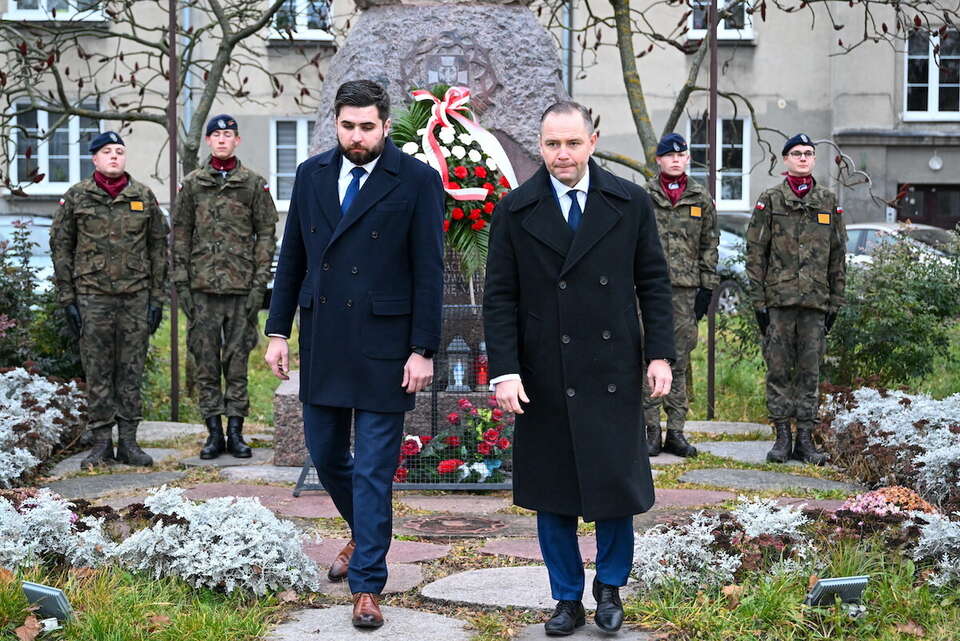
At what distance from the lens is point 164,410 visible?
1103 centimetres

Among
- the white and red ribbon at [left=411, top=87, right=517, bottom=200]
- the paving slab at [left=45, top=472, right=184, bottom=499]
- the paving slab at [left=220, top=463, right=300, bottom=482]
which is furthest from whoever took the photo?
the paving slab at [left=220, top=463, right=300, bottom=482]

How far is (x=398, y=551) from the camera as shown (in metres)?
5.80

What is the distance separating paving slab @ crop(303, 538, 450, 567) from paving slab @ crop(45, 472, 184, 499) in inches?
73.4

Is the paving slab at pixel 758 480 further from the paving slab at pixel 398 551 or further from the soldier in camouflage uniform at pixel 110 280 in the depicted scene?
the soldier in camouflage uniform at pixel 110 280

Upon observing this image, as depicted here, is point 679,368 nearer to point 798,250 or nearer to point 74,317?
point 798,250

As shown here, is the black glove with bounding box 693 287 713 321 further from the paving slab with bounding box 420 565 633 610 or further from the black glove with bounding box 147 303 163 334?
the paving slab with bounding box 420 565 633 610

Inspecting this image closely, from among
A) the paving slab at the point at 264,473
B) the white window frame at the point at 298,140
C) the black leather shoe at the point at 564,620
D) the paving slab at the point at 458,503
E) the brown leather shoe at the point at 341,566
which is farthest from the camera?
the white window frame at the point at 298,140

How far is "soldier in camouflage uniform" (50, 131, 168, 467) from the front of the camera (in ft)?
26.7

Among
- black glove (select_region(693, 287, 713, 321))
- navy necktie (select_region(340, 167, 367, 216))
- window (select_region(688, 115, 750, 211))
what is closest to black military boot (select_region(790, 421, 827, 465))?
black glove (select_region(693, 287, 713, 321))

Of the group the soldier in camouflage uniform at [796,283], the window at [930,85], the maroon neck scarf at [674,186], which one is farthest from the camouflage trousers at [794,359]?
the window at [930,85]

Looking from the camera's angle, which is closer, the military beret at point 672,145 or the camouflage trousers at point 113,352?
the camouflage trousers at point 113,352

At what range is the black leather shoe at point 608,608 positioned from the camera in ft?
14.6

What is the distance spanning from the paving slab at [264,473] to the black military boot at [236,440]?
34 cm

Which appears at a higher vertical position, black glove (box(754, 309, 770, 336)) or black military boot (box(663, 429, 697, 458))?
black glove (box(754, 309, 770, 336))
